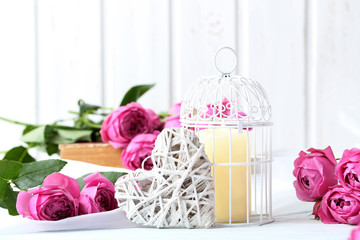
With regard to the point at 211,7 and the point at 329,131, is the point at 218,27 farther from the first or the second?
the point at 329,131

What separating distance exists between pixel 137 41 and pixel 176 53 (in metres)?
0.10

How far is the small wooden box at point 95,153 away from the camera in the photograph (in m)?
0.90

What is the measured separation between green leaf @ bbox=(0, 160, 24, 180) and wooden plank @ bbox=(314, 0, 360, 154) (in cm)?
89

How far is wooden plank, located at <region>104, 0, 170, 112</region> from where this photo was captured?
1.26 meters

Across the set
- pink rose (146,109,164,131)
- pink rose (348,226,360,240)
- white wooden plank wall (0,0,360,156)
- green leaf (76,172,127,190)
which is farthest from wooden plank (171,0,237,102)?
pink rose (348,226,360,240)

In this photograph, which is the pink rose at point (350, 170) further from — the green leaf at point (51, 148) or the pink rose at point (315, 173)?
the green leaf at point (51, 148)

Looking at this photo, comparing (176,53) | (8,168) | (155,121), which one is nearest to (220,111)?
(8,168)

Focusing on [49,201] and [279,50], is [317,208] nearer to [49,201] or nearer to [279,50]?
[49,201]

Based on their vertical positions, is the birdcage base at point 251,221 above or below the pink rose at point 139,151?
below

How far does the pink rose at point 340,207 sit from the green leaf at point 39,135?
22.6 inches

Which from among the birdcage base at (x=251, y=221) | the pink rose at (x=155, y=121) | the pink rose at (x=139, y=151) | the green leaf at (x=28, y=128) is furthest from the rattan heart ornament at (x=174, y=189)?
the green leaf at (x=28, y=128)

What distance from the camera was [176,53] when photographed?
127 centimetres

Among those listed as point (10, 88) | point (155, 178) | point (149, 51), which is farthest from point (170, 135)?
point (10, 88)

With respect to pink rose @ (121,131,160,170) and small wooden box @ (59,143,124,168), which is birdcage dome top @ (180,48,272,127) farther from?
small wooden box @ (59,143,124,168)
